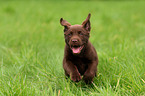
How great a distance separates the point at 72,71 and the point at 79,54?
11.4 inches

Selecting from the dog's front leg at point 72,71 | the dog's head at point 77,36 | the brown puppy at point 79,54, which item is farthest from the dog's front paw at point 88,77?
the dog's head at point 77,36

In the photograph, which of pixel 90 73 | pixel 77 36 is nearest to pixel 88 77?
pixel 90 73

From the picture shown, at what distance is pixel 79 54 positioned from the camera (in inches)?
146

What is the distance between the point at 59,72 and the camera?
4188 millimetres

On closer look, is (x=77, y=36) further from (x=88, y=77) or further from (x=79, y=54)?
(x=88, y=77)

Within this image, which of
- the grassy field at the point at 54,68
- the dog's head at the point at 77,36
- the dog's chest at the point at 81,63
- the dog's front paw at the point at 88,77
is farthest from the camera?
the dog's chest at the point at 81,63

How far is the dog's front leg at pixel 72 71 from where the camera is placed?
353cm

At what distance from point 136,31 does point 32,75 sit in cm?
519

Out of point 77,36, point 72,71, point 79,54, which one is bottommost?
point 72,71

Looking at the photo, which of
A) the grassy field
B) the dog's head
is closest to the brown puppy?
the dog's head

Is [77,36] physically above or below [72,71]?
above

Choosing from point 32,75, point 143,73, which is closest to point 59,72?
point 32,75

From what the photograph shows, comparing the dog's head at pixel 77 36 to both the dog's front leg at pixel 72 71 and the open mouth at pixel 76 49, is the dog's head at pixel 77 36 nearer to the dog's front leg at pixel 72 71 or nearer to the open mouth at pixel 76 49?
the open mouth at pixel 76 49

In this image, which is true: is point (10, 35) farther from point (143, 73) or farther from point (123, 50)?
point (143, 73)
